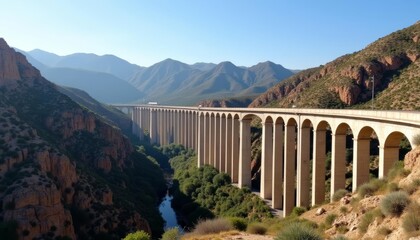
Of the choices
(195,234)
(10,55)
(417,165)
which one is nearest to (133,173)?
(10,55)

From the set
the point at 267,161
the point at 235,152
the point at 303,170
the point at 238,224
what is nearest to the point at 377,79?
the point at 235,152

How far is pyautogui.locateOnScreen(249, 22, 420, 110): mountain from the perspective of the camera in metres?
49.9

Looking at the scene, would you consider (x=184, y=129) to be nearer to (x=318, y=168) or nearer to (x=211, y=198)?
(x=211, y=198)

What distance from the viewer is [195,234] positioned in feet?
59.5

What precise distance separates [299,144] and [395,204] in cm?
2088

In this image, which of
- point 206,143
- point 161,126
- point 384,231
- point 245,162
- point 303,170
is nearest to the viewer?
point 384,231

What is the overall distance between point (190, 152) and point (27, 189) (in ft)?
209

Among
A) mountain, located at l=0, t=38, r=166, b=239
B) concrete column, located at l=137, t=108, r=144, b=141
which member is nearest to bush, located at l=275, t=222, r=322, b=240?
mountain, located at l=0, t=38, r=166, b=239

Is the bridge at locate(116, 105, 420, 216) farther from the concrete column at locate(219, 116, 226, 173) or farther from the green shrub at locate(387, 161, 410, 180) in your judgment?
the green shrub at locate(387, 161, 410, 180)

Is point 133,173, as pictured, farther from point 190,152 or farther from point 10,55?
point 190,152

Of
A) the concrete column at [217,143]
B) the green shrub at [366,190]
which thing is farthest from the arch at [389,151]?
the concrete column at [217,143]

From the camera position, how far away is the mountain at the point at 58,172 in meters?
31.3

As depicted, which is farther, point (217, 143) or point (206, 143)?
point (206, 143)

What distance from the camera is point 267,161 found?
146ft
